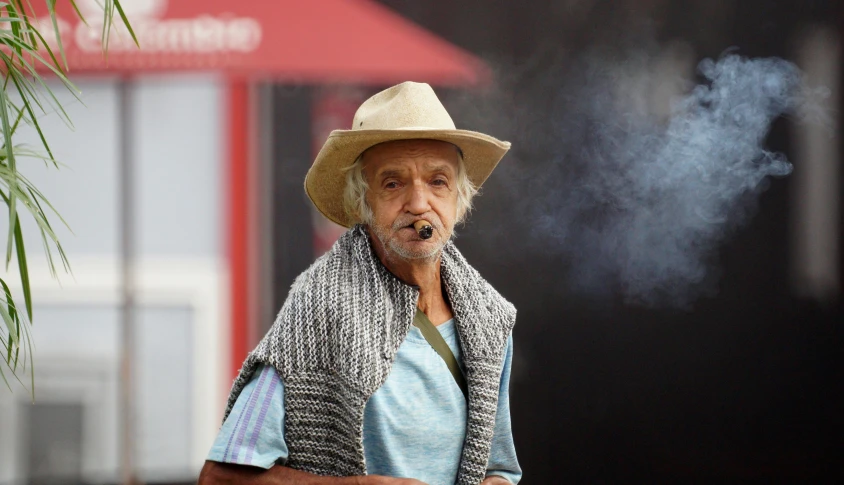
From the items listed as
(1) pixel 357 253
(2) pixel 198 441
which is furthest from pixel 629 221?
(1) pixel 357 253

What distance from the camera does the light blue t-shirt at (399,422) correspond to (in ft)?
6.38

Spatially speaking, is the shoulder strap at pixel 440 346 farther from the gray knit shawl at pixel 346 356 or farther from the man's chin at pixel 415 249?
the man's chin at pixel 415 249

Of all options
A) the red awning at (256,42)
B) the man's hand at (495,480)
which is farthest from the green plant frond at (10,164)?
the red awning at (256,42)

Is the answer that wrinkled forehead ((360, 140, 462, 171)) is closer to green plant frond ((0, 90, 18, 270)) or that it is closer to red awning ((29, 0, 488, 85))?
green plant frond ((0, 90, 18, 270))

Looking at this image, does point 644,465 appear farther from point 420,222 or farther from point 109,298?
point 420,222

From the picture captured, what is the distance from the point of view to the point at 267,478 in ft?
6.40

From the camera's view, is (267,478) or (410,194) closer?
(267,478)

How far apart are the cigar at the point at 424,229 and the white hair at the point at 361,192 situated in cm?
12

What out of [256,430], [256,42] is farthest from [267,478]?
[256,42]

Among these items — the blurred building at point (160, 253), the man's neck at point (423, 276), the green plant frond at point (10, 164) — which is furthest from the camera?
the blurred building at point (160, 253)

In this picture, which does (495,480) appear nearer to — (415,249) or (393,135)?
(415,249)

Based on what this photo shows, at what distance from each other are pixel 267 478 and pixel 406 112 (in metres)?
0.78

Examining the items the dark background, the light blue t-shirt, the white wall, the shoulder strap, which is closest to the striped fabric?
the light blue t-shirt

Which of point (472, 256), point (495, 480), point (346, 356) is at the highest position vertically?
point (472, 256)
